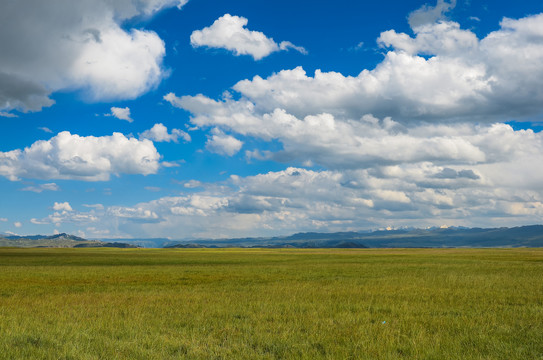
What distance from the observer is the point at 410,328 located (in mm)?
17328

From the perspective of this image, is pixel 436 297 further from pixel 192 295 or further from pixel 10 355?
pixel 10 355

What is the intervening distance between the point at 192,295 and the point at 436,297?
17.3 metres

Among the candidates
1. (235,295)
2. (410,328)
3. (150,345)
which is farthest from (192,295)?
(410,328)

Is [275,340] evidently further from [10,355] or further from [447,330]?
[10,355]

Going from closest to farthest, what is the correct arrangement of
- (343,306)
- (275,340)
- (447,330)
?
(275,340) → (447,330) → (343,306)

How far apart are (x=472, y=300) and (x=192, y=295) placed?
1916 centimetres

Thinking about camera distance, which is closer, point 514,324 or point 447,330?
point 447,330

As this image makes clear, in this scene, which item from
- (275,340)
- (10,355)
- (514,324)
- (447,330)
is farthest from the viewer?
(514,324)

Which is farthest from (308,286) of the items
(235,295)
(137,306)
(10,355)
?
(10,355)

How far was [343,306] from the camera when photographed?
76.3 ft

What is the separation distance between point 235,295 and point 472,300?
52.7ft

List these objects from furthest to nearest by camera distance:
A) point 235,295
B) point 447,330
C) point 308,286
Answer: point 308,286 → point 235,295 → point 447,330

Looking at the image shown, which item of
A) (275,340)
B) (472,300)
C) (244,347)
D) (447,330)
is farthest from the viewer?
(472,300)

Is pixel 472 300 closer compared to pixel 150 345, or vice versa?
pixel 150 345
